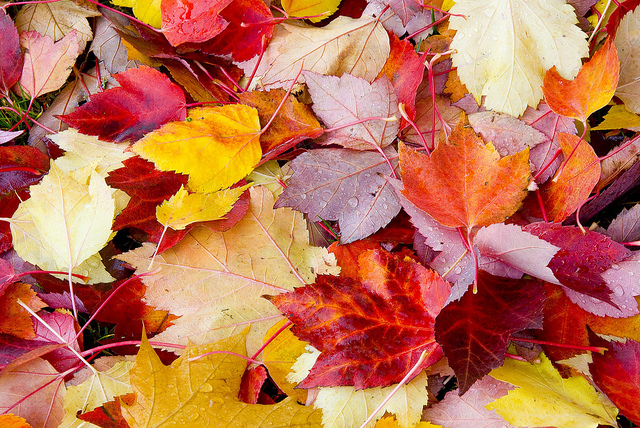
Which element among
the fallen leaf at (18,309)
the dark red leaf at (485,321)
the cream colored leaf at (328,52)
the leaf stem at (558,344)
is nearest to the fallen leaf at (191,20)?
the cream colored leaf at (328,52)

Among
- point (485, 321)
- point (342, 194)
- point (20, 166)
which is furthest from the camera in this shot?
point (20, 166)

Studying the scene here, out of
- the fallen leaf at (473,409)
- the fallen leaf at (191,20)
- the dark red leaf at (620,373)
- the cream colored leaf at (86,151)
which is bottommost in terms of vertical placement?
the fallen leaf at (473,409)

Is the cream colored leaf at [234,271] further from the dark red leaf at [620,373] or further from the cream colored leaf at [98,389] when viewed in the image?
the dark red leaf at [620,373]

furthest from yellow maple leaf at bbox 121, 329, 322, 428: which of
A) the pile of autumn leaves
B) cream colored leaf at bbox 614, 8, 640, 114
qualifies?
cream colored leaf at bbox 614, 8, 640, 114

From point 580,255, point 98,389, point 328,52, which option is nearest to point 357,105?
point 328,52

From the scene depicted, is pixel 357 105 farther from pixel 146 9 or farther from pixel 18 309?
pixel 18 309
